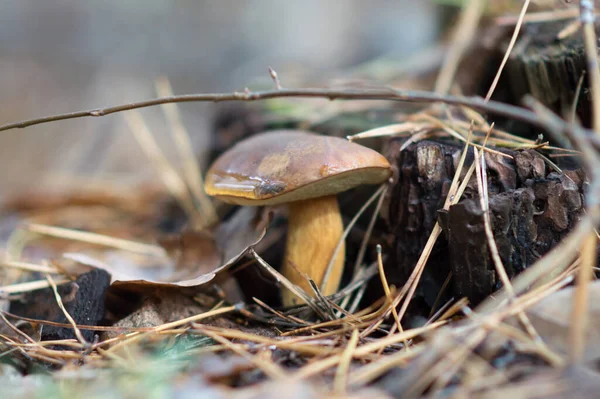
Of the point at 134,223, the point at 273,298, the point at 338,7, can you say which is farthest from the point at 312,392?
the point at 338,7

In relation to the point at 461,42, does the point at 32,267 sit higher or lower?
lower

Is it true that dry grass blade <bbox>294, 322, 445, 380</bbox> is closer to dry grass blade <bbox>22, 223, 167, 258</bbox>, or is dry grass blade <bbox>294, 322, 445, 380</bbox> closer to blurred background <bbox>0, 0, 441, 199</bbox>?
dry grass blade <bbox>22, 223, 167, 258</bbox>

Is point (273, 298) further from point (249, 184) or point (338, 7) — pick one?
point (338, 7)

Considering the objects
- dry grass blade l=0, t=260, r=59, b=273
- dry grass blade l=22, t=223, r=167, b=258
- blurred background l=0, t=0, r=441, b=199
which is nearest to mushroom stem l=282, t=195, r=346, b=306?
dry grass blade l=22, t=223, r=167, b=258

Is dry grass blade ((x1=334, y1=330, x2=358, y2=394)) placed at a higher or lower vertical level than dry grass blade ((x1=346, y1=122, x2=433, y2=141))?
lower

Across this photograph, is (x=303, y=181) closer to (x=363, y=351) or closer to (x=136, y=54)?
(x=363, y=351)

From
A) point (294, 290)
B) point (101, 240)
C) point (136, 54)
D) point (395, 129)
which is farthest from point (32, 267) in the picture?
point (136, 54)
